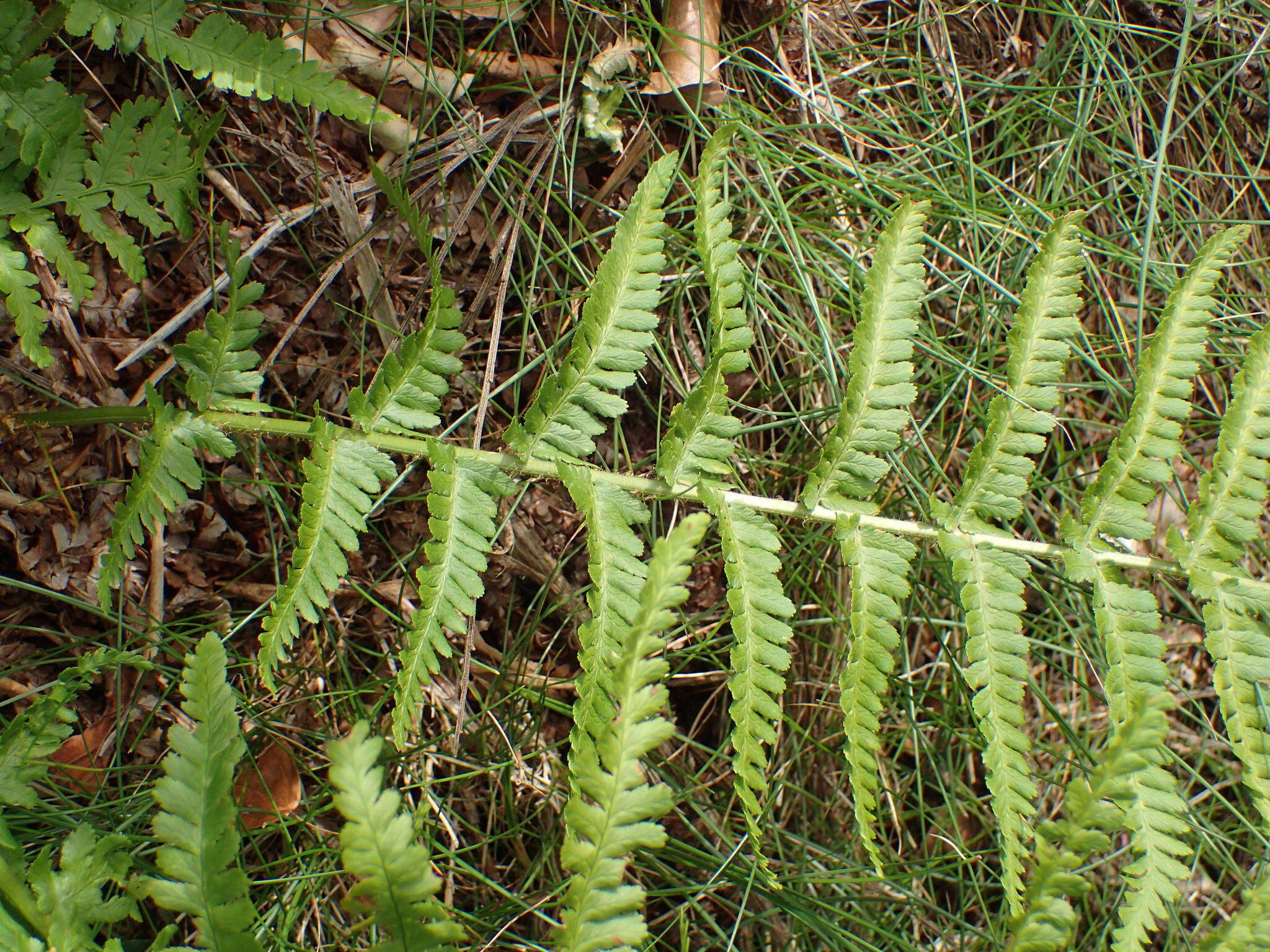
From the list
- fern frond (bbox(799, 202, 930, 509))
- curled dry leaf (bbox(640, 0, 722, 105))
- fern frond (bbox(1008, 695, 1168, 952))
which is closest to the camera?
fern frond (bbox(1008, 695, 1168, 952))

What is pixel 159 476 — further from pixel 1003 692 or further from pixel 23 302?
pixel 1003 692

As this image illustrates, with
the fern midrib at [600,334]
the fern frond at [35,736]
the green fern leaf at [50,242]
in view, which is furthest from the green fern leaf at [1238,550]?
the green fern leaf at [50,242]

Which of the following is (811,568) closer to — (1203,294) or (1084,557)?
(1084,557)

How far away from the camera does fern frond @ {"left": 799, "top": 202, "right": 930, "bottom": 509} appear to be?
212 centimetres

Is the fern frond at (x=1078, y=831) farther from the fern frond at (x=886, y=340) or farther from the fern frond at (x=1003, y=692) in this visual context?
the fern frond at (x=886, y=340)

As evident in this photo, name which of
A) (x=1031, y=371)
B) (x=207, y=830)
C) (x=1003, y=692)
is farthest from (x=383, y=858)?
(x=1031, y=371)

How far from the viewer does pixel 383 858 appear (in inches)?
58.8

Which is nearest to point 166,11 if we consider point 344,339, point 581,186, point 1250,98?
point 344,339

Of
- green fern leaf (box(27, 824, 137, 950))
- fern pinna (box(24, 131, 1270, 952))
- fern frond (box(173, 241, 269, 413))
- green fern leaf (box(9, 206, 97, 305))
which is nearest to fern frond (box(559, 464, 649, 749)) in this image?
fern pinna (box(24, 131, 1270, 952))

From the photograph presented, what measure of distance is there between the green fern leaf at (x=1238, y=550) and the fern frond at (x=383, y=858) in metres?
1.92

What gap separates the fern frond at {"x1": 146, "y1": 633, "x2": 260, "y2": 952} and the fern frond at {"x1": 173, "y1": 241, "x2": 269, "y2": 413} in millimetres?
783

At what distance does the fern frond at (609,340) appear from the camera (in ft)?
6.79

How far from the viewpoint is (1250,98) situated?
11.5ft

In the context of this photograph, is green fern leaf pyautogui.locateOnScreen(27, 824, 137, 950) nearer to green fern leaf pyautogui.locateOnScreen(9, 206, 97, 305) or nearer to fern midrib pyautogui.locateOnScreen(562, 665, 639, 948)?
fern midrib pyautogui.locateOnScreen(562, 665, 639, 948)
